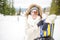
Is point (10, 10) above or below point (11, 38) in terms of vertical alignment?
above

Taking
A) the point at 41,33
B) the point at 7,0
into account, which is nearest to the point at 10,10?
the point at 7,0

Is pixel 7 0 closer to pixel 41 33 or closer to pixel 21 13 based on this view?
pixel 21 13

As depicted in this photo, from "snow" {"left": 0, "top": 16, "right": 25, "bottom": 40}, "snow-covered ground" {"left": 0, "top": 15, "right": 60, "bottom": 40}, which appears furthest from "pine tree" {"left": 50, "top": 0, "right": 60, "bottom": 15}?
"snow" {"left": 0, "top": 16, "right": 25, "bottom": 40}

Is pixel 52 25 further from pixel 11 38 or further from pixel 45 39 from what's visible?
pixel 11 38

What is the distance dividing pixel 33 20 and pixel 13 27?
0.63 feet

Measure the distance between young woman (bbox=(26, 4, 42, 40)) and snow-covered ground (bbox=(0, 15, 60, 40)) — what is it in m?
0.05

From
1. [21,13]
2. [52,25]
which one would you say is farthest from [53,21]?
[21,13]

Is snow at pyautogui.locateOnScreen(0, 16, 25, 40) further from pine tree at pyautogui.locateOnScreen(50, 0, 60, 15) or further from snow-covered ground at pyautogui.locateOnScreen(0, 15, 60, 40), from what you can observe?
pine tree at pyautogui.locateOnScreen(50, 0, 60, 15)

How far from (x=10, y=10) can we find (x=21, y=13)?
10 cm

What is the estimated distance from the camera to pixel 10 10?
4027 millimetres

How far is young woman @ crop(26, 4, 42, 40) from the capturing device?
4.02 meters

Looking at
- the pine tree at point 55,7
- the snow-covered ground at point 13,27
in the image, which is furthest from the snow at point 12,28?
the pine tree at point 55,7

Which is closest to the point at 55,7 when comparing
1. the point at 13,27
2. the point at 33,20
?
the point at 33,20

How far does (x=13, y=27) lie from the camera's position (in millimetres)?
4039
